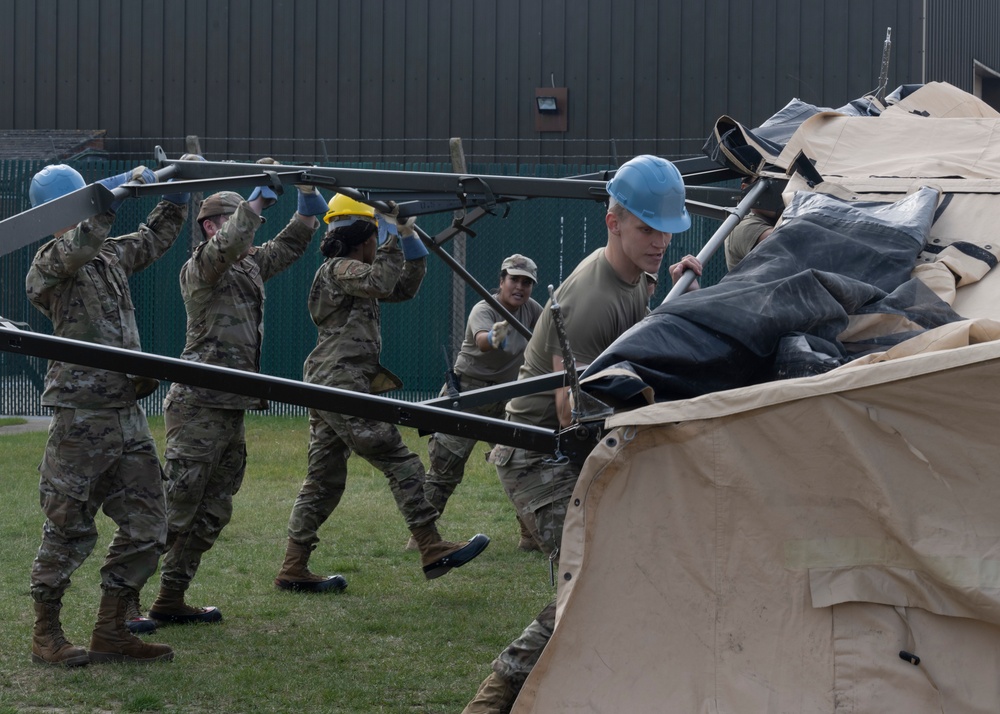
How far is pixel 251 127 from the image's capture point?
54.9ft

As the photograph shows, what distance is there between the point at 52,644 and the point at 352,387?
2053mm

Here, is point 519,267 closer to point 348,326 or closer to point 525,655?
point 348,326

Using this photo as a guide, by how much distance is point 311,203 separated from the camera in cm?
587

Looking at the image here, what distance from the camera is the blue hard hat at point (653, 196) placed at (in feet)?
12.3

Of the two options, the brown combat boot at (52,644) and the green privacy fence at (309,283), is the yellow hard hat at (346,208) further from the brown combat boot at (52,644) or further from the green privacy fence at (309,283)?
the green privacy fence at (309,283)

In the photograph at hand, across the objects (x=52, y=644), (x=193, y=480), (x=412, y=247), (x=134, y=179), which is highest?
(x=134, y=179)

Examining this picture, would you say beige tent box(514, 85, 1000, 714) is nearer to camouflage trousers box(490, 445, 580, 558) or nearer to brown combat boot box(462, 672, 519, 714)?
brown combat boot box(462, 672, 519, 714)

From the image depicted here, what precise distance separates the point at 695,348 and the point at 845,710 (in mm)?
970

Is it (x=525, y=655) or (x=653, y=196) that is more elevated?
(x=653, y=196)

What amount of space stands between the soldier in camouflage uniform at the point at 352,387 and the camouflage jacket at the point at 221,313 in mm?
458

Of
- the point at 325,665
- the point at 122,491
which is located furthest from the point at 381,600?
the point at 122,491

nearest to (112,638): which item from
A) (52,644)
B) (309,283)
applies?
(52,644)

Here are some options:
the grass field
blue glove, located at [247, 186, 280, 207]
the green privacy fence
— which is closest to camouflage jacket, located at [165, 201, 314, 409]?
blue glove, located at [247, 186, 280, 207]

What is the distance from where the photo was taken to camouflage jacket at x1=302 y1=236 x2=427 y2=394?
6246 mm
